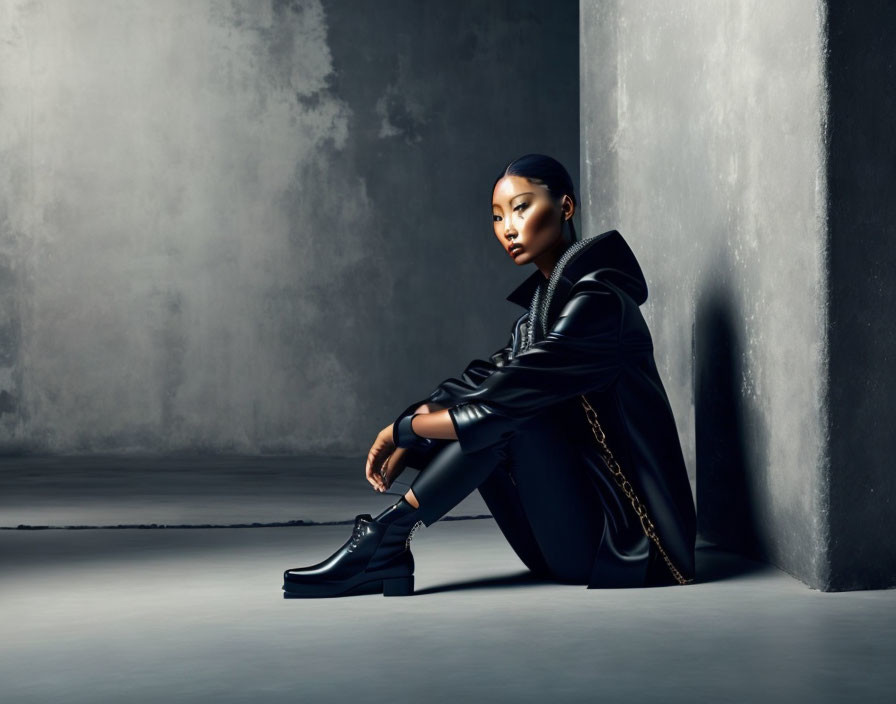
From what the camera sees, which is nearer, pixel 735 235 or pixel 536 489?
pixel 536 489

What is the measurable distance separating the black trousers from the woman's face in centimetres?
40

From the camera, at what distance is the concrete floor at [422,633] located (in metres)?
2.13

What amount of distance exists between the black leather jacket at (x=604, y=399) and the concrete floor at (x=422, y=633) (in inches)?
5.3

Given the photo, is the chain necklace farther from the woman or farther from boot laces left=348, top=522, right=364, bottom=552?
boot laces left=348, top=522, right=364, bottom=552

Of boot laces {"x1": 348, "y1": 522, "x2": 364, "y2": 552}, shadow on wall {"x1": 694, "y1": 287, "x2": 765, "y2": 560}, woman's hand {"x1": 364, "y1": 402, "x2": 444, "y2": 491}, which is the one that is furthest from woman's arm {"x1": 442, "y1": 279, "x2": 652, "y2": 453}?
shadow on wall {"x1": 694, "y1": 287, "x2": 765, "y2": 560}

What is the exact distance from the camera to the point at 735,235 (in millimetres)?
3465

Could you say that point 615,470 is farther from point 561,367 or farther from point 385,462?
point 385,462

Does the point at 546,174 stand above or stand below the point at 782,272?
above

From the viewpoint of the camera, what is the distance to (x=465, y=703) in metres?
2.01

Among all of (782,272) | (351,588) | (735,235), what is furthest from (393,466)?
(735,235)

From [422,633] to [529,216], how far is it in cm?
99

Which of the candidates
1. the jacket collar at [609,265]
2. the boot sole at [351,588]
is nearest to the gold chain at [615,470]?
the jacket collar at [609,265]

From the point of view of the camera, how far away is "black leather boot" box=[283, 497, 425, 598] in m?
2.93

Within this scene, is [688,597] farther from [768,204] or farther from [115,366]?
[115,366]
